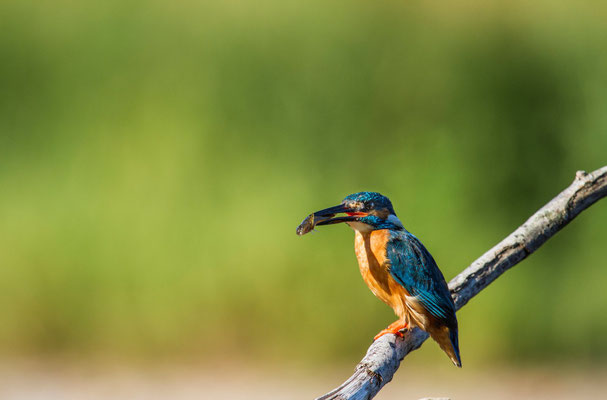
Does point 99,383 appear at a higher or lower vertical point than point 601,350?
higher

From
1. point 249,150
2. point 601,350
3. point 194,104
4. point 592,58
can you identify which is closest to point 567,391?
point 601,350

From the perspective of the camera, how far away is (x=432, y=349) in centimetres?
294

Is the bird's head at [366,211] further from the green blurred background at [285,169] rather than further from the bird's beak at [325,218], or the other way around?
the green blurred background at [285,169]

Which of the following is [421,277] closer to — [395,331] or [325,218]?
[395,331]

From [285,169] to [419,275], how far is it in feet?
5.23

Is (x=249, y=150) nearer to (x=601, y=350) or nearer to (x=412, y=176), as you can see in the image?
(x=412, y=176)

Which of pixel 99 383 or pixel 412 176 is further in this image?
pixel 99 383

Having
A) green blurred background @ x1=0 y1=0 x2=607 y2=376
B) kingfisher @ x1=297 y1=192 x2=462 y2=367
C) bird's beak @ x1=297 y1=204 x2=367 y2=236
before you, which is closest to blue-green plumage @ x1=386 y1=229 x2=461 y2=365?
kingfisher @ x1=297 y1=192 x2=462 y2=367

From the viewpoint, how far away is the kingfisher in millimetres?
1404

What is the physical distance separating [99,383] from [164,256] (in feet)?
2.21

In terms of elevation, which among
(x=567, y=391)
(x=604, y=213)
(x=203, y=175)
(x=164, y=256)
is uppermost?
(x=203, y=175)

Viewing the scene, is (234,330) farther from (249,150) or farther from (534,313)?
(534,313)

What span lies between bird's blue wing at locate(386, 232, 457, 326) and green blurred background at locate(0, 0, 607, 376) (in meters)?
1.35

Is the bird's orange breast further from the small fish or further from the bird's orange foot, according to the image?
the small fish
